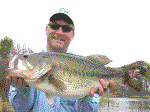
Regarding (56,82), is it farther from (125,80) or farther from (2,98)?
(2,98)

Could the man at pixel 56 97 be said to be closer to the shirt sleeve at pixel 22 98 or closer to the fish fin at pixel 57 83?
the shirt sleeve at pixel 22 98

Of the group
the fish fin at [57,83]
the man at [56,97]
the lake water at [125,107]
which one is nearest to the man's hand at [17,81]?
the man at [56,97]

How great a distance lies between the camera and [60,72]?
3051 mm

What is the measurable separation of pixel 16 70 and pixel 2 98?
30522mm

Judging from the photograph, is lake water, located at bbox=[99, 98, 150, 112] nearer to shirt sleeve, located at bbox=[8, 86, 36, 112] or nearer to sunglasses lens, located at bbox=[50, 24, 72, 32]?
sunglasses lens, located at bbox=[50, 24, 72, 32]

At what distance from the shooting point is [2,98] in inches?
1153

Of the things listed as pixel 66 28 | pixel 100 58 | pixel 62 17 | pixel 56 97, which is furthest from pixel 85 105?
pixel 62 17

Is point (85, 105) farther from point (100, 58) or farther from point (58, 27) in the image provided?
point (58, 27)

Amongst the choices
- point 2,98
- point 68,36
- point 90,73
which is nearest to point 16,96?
point 90,73

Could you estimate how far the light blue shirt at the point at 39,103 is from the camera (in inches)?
132

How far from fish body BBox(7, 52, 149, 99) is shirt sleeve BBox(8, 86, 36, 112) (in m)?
0.55

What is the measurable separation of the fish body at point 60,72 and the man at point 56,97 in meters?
0.21

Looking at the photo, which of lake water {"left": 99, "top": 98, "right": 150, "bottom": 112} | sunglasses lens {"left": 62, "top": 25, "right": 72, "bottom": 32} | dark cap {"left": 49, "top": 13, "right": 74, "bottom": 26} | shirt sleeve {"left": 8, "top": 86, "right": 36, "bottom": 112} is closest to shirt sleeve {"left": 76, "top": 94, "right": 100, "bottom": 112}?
shirt sleeve {"left": 8, "top": 86, "right": 36, "bottom": 112}

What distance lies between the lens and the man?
11.0 ft
